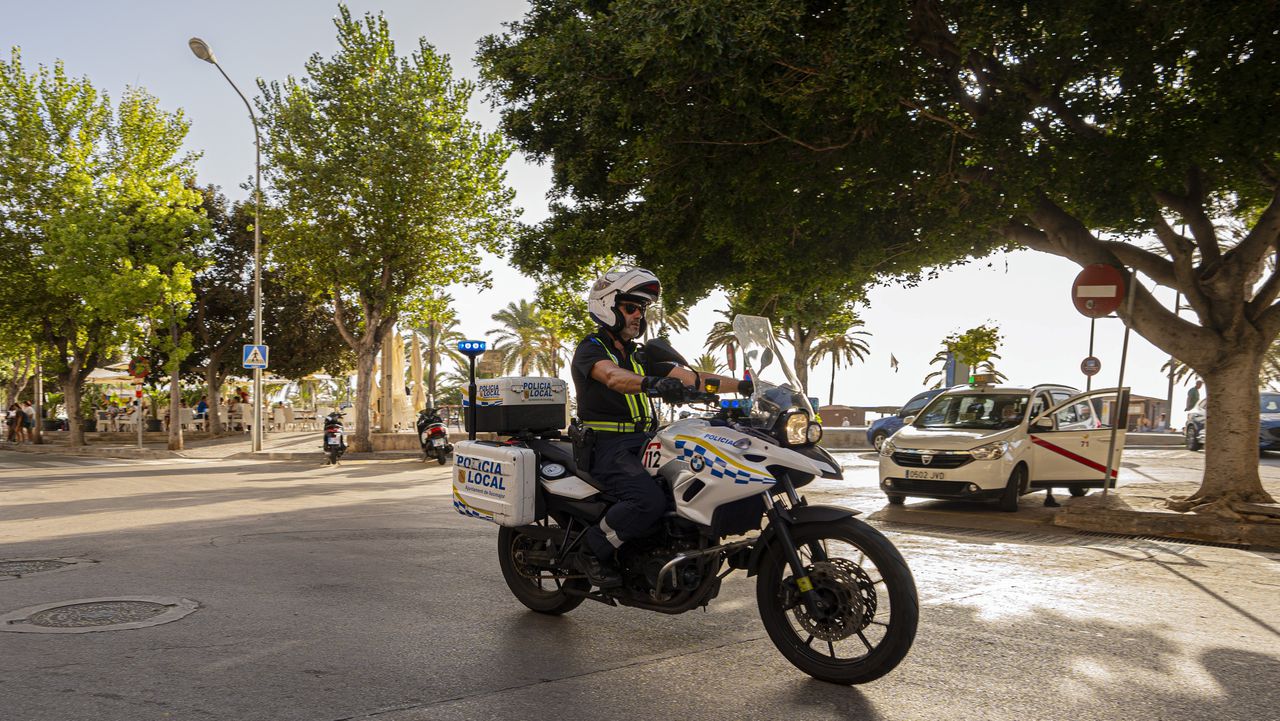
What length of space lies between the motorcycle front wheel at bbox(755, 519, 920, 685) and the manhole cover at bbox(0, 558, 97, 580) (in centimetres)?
588

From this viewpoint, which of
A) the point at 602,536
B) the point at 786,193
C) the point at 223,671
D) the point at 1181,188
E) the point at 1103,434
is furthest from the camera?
the point at 1103,434

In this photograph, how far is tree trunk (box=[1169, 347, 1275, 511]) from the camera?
10.6 meters

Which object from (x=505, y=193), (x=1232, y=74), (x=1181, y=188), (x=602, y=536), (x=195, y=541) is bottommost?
(x=195, y=541)

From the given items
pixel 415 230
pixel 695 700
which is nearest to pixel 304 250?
pixel 415 230

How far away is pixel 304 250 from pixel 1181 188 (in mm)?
22229

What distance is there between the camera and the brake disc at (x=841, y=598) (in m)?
4.19

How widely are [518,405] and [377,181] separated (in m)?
20.7

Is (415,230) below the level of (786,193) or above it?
above

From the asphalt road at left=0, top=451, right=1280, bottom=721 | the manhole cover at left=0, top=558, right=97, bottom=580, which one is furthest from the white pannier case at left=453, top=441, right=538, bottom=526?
the manhole cover at left=0, top=558, right=97, bottom=580

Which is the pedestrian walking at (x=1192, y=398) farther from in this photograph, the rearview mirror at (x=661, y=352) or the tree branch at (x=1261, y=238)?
the rearview mirror at (x=661, y=352)

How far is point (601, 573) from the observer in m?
4.89

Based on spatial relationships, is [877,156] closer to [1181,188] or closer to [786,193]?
[786,193]

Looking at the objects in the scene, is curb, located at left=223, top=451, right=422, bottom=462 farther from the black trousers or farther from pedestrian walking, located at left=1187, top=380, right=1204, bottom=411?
pedestrian walking, located at left=1187, top=380, right=1204, bottom=411

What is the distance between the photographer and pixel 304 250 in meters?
26.2
